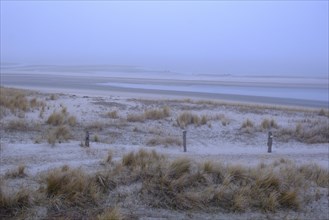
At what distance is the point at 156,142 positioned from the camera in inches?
604

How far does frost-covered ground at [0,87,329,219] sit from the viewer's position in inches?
386

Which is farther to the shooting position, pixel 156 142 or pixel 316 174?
pixel 156 142

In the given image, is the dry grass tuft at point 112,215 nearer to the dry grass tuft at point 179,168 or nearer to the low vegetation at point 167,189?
the low vegetation at point 167,189

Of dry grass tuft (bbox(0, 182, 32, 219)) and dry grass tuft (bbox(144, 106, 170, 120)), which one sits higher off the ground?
dry grass tuft (bbox(0, 182, 32, 219))

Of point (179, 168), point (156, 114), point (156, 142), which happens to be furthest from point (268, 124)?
point (179, 168)

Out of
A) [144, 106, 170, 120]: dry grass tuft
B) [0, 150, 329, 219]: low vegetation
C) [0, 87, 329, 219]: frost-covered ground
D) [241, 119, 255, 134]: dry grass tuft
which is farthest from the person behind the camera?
[144, 106, 170, 120]: dry grass tuft

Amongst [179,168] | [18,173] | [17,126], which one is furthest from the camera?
[17,126]

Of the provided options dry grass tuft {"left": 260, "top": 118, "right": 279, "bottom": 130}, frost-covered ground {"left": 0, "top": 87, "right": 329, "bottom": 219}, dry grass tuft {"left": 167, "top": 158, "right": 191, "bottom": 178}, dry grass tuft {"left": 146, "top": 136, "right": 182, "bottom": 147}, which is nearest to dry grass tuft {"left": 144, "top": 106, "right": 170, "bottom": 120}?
frost-covered ground {"left": 0, "top": 87, "right": 329, "bottom": 219}

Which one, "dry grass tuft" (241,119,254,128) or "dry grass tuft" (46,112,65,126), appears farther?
"dry grass tuft" (241,119,254,128)

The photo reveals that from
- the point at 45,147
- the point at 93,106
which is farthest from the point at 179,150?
the point at 93,106

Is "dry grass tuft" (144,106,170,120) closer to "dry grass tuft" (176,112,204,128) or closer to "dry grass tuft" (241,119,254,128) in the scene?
"dry grass tuft" (176,112,204,128)

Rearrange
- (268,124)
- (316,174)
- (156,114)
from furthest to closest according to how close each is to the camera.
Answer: (156,114) → (268,124) → (316,174)

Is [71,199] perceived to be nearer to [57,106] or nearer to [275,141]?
[275,141]

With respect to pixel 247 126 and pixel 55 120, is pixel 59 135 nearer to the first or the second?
pixel 55 120
